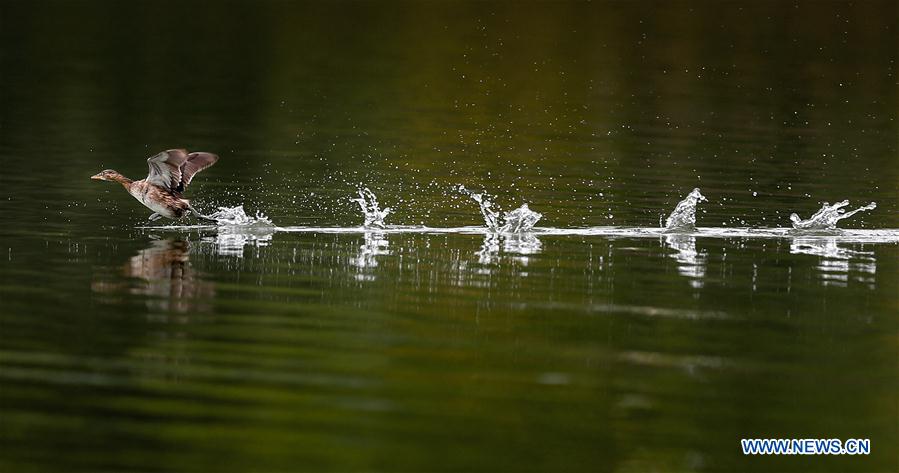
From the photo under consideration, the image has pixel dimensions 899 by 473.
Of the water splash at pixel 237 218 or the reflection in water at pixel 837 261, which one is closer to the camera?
the reflection in water at pixel 837 261

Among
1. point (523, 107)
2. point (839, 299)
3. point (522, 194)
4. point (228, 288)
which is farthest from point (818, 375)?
point (523, 107)

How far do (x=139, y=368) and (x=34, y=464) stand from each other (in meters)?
2.26

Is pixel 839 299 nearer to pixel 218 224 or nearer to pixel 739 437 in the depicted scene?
pixel 739 437

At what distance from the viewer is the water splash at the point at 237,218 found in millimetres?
19750

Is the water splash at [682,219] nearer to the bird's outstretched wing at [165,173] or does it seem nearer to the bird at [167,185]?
the bird at [167,185]

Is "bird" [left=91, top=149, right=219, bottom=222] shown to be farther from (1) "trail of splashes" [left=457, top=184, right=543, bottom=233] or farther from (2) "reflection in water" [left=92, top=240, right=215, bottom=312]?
(1) "trail of splashes" [left=457, top=184, right=543, bottom=233]

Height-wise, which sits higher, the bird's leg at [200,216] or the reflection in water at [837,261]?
the bird's leg at [200,216]

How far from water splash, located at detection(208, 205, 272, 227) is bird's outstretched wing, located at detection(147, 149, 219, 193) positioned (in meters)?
0.61

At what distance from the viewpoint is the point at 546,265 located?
17.4 meters

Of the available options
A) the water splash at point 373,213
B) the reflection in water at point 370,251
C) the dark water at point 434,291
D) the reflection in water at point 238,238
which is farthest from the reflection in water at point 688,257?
the reflection in water at point 238,238

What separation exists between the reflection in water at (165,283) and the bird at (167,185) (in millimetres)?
1488

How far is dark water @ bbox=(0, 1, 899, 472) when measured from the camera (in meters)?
10.8

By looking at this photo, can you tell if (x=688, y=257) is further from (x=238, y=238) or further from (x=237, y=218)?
(x=237, y=218)

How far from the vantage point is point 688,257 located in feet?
59.7
